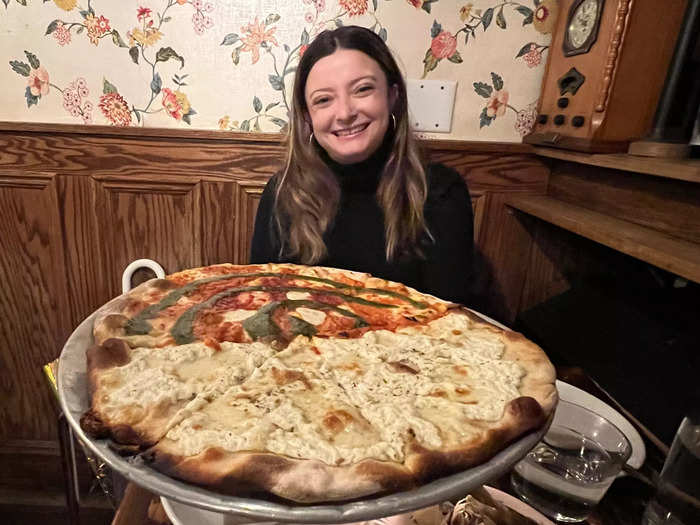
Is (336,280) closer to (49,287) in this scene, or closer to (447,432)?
(447,432)

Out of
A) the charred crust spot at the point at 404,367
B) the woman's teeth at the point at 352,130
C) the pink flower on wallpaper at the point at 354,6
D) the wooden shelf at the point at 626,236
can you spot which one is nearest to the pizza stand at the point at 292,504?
the charred crust spot at the point at 404,367

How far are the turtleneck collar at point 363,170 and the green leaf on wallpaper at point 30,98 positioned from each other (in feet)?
2.78

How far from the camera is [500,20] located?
1.25 metres

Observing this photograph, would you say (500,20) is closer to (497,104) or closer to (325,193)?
(497,104)

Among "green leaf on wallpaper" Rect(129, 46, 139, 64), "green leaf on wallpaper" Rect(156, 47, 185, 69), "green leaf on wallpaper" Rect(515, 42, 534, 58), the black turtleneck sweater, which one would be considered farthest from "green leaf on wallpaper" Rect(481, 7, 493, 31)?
"green leaf on wallpaper" Rect(129, 46, 139, 64)

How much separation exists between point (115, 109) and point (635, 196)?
4.60ft

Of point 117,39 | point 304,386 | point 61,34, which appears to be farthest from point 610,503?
point 61,34

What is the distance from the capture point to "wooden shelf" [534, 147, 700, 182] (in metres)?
0.76

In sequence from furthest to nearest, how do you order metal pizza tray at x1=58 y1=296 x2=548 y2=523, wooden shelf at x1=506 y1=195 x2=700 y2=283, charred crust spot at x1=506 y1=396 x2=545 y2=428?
1. wooden shelf at x1=506 y1=195 x2=700 y2=283
2. charred crust spot at x1=506 y1=396 x2=545 y2=428
3. metal pizza tray at x1=58 y1=296 x2=548 y2=523

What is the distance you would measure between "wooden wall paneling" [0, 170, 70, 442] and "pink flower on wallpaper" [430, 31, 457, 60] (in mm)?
1189

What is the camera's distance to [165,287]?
806mm

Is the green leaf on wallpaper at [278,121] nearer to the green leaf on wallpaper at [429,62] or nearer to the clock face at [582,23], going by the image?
the green leaf on wallpaper at [429,62]

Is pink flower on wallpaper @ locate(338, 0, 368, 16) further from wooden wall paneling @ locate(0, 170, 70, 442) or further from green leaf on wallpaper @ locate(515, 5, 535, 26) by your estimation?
wooden wall paneling @ locate(0, 170, 70, 442)

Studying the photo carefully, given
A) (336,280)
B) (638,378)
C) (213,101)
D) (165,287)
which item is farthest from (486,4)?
(165,287)
